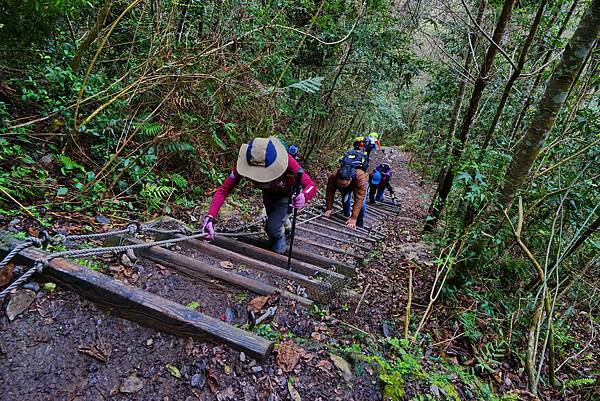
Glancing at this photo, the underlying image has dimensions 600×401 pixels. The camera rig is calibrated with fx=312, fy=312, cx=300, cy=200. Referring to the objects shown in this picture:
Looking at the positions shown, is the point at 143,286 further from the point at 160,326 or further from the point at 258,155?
the point at 258,155

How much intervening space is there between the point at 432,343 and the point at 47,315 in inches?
152

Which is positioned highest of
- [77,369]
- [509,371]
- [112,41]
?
[112,41]

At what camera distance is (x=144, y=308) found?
6.95 ft

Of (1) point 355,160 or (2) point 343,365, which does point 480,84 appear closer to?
(1) point 355,160

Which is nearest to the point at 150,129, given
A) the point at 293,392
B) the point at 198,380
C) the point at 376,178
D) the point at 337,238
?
the point at 337,238

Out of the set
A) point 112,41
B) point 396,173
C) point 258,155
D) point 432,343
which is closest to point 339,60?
point 112,41

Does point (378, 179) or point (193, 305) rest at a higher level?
point (193, 305)

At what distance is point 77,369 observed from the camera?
6.35 feet

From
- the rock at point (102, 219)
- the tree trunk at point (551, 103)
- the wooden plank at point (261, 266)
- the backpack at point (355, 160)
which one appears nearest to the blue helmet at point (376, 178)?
the backpack at point (355, 160)

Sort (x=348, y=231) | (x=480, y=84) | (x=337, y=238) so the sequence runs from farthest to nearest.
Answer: (x=348, y=231) < (x=480, y=84) < (x=337, y=238)

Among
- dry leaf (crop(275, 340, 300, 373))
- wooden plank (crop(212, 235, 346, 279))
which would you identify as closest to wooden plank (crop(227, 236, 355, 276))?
wooden plank (crop(212, 235, 346, 279))

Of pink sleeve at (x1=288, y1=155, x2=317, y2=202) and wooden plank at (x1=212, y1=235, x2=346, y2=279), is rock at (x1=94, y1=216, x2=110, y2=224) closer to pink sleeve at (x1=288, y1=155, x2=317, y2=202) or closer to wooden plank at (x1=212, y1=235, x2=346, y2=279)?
wooden plank at (x1=212, y1=235, x2=346, y2=279)

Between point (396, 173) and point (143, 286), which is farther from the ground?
point (143, 286)

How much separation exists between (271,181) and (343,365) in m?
2.23
